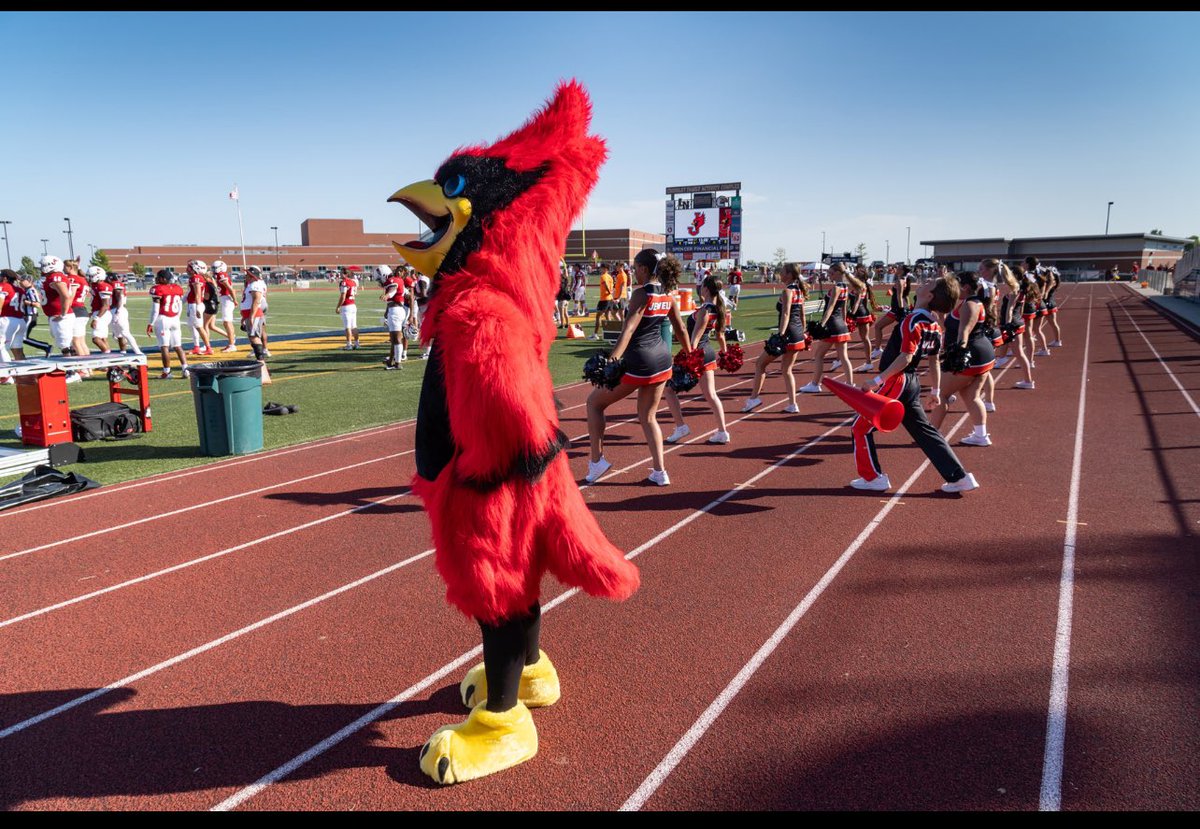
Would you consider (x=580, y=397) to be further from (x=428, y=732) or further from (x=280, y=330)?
(x=280, y=330)

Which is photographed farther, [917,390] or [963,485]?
[963,485]

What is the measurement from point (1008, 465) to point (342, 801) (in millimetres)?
6865

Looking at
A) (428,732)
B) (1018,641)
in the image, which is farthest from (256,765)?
(1018,641)

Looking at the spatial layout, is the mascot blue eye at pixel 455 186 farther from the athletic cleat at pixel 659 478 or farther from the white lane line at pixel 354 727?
the athletic cleat at pixel 659 478

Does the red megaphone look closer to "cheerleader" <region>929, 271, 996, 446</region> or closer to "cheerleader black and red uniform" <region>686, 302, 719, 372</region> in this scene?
"cheerleader" <region>929, 271, 996, 446</region>

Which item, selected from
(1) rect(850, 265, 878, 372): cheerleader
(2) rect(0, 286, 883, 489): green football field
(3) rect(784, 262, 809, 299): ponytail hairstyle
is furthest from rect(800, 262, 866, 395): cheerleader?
(2) rect(0, 286, 883, 489): green football field

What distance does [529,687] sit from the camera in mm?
3250

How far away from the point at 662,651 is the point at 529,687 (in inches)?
31.5

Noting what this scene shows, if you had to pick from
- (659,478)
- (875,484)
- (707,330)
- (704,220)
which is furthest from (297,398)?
(704,220)

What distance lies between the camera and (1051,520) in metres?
5.62

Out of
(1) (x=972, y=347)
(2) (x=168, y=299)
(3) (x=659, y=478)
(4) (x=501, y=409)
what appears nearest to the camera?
(4) (x=501, y=409)

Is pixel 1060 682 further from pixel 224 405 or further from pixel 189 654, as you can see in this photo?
pixel 224 405

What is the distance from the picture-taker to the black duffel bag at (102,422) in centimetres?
848

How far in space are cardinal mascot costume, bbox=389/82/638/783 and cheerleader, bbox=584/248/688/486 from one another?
3.36m
